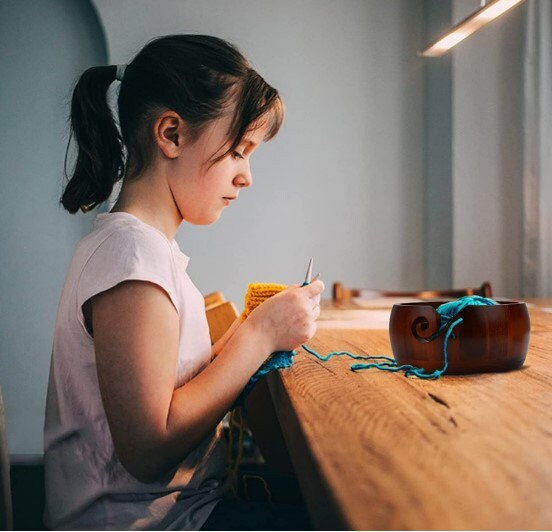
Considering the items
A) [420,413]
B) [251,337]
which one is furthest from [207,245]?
[420,413]

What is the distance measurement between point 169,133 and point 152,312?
1.07 feet

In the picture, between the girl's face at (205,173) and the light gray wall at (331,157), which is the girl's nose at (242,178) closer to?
the girl's face at (205,173)

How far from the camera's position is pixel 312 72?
139 inches

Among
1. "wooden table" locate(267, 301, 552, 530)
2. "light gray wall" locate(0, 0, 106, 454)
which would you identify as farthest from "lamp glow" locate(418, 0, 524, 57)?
"light gray wall" locate(0, 0, 106, 454)

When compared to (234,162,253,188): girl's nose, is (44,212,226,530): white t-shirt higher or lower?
lower

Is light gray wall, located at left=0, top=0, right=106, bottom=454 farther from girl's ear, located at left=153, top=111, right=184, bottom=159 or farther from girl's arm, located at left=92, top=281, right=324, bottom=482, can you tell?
girl's arm, located at left=92, top=281, right=324, bottom=482

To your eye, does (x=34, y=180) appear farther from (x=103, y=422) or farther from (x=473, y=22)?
(x=103, y=422)

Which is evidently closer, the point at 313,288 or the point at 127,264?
the point at 127,264

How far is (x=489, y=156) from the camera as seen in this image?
330 cm

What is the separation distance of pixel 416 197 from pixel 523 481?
321 cm

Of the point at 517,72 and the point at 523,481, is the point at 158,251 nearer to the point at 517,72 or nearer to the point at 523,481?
the point at 523,481

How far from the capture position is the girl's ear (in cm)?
100

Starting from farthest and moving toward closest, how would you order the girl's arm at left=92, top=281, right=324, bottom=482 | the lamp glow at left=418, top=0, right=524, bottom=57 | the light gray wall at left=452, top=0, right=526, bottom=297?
the light gray wall at left=452, top=0, right=526, bottom=297 < the lamp glow at left=418, top=0, right=524, bottom=57 < the girl's arm at left=92, top=281, right=324, bottom=482

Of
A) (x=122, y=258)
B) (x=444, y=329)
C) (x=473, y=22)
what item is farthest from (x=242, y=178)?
(x=473, y=22)
